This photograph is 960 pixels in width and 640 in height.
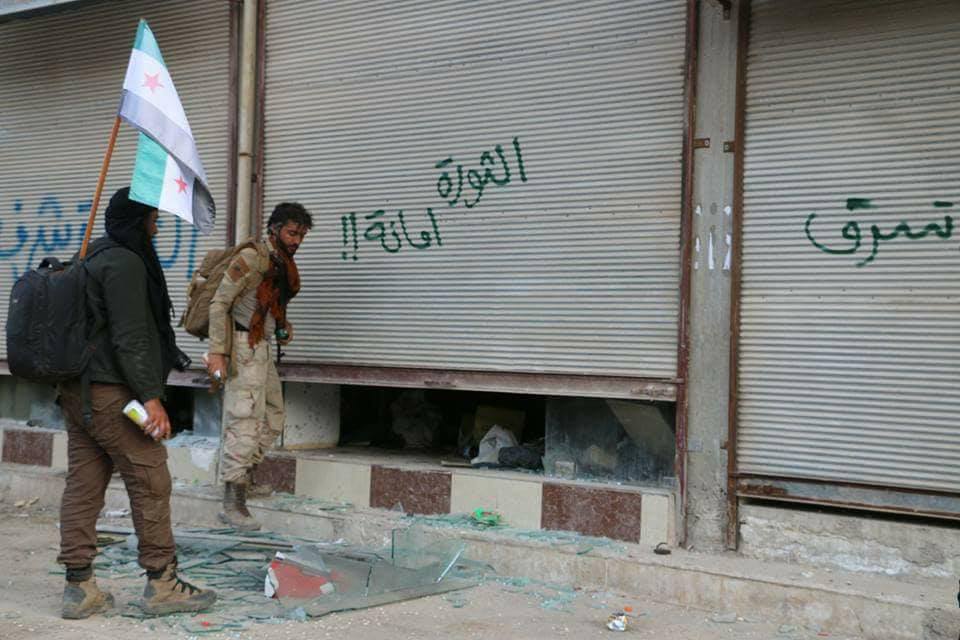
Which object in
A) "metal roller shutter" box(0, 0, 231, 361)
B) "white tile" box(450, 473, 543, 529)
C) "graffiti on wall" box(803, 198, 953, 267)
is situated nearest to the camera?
"graffiti on wall" box(803, 198, 953, 267)

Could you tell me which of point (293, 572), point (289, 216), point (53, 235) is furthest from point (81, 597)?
point (53, 235)

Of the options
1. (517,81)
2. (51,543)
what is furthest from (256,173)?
(51,543)

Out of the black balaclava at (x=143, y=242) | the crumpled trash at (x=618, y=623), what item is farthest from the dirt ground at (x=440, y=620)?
the black balaclava at (x=143, y=242)

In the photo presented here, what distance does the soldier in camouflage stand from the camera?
5426mm

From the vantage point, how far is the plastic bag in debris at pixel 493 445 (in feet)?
19.0

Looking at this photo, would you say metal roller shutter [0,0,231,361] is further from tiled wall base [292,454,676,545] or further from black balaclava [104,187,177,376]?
black balaclava [104,187,177,376]

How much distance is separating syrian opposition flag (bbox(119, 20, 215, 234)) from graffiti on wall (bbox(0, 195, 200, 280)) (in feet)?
6.97

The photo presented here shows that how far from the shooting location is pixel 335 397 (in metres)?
6.64

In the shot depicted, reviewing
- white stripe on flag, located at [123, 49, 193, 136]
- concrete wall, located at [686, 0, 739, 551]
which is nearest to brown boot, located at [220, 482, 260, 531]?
white stripe on flag, located at [123, 49, 193, 136]

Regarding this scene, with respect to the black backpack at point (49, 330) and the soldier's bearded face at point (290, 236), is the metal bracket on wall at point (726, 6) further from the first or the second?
the black backpack at point (49, 330)

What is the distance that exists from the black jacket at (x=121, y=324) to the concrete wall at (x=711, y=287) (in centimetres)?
261

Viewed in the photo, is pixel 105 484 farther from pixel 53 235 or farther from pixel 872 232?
pixel 53 235

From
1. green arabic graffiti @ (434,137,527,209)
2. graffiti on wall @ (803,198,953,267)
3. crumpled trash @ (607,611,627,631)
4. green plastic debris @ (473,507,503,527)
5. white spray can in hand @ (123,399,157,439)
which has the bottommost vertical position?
crumpled trash @ (607,611,627,631)

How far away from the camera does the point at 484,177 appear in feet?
18.3
